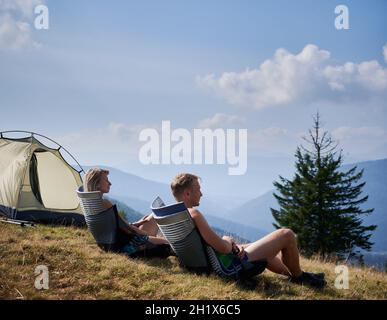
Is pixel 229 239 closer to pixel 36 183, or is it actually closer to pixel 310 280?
pixel 310 280

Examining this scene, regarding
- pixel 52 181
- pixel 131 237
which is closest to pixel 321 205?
pixel 52 181

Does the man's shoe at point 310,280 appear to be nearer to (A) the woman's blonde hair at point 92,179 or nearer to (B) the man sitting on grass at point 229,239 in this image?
(B) the man sitting on grass at point 229,239

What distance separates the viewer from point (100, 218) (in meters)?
6.99

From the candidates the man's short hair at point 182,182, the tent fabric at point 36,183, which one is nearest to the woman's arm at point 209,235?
the man's short hair at point 182,182

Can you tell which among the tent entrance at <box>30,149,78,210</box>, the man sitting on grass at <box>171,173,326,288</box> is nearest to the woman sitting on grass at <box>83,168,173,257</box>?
the man sitting on grass at <box>171,173,326,288</box>

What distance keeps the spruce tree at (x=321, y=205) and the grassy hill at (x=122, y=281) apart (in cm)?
3978

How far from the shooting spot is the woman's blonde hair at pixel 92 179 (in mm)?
6996

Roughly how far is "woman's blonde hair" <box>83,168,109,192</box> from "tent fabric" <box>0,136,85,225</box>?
15.1 ft

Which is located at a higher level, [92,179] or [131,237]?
[92,179]

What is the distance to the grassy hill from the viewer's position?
532cm

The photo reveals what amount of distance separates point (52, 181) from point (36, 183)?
53 centimetres
